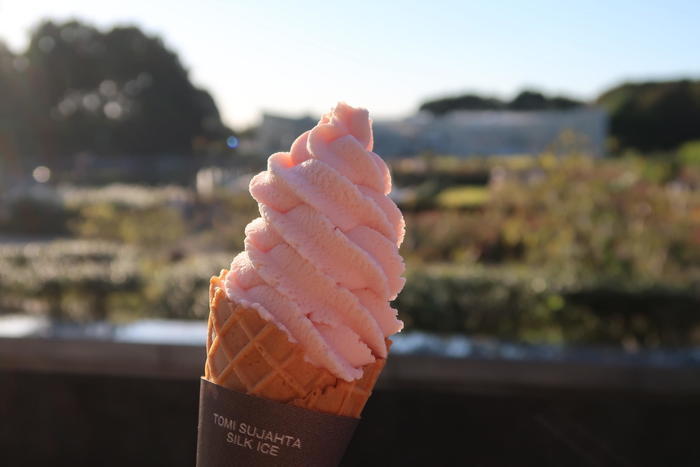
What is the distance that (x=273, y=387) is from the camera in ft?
4.88

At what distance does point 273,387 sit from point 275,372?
0.03 meters

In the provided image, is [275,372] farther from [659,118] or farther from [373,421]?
[659,118]

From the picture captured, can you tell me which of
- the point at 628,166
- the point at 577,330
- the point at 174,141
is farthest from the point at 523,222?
the point at 174,141

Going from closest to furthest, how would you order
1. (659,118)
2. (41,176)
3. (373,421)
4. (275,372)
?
(275,372) → (373,421) → (659,118) → (41,176)

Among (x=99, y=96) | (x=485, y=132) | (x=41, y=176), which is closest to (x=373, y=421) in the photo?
(x=485, y=132)

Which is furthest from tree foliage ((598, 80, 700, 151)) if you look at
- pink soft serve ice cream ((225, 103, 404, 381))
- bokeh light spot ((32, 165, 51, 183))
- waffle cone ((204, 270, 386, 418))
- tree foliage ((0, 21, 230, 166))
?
waffle cone ((204, 270, 386, 418))

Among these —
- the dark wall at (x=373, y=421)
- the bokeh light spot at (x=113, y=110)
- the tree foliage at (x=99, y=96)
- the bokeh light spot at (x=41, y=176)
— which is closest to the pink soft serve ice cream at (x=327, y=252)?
the dark wall at (x=373, y=421)

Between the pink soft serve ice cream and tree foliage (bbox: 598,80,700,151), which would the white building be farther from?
the pink soft serve ice cream

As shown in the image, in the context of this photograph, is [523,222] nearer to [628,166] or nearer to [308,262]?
[628,166]

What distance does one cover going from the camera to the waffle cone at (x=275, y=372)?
1473 millimetres

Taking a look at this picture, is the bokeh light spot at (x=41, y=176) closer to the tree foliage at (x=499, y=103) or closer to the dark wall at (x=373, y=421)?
the tree foliage at (x=499, y=103)

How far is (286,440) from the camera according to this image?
54.9 inches

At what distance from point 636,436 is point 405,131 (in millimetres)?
14854

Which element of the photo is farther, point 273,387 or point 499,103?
point 499,103
